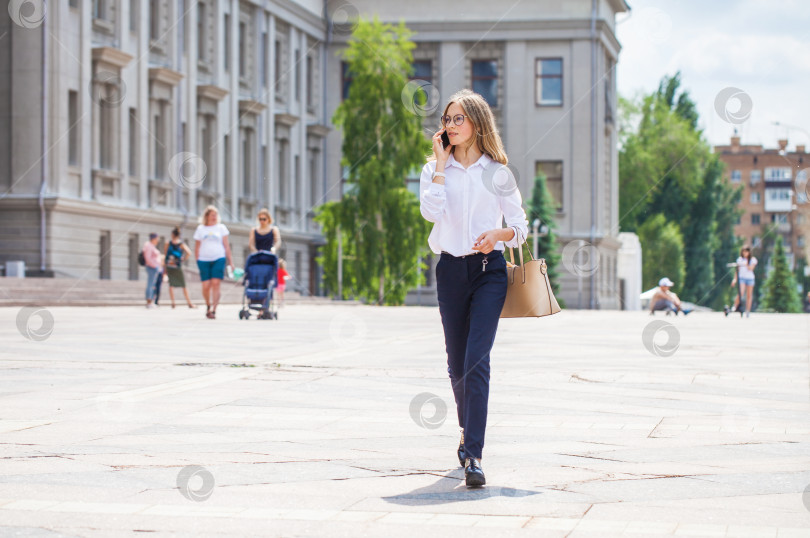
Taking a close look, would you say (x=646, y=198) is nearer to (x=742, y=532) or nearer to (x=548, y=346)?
(x=548, y=346)

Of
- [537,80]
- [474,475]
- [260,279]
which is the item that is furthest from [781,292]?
[474,475]

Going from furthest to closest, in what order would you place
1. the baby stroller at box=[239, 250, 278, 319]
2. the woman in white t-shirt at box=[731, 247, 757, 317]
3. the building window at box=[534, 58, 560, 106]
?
the building window at box=[534, 58, 560, 106], the woman in white t-shirt at box=[731, 247, 757, 317], the baby stroller at box=[239, 250, 278, 319]

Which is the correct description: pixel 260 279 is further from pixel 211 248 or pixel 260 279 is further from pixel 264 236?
pixel 211 248

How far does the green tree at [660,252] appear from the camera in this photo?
259ft

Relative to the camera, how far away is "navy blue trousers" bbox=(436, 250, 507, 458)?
5695 mm

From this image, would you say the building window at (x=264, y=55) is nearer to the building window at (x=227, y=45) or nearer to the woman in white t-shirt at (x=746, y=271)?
the building window at (x=227, y=45)

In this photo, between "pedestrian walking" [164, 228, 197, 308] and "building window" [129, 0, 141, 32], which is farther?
"building window" [129, 0, 141, 32]

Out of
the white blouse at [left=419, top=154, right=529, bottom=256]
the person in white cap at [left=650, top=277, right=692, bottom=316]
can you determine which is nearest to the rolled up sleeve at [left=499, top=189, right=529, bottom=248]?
the white blouse at [left=419, top=154, right=529, bottom=256]

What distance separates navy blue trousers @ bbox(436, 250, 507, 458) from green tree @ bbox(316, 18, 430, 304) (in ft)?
114

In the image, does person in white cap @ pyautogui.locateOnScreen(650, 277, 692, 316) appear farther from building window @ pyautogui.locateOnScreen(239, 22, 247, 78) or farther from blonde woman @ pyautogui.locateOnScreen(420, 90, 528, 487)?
blonde woman @ pyautogui.locateOnScreen(420, 90, 528, 487)

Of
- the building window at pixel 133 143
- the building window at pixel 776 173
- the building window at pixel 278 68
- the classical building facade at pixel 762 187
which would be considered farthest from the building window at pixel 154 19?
the building window at pixel 776 173

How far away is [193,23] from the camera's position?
43.1m

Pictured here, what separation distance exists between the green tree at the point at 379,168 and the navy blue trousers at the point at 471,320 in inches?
1368

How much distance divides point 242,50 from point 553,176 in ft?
54.8
